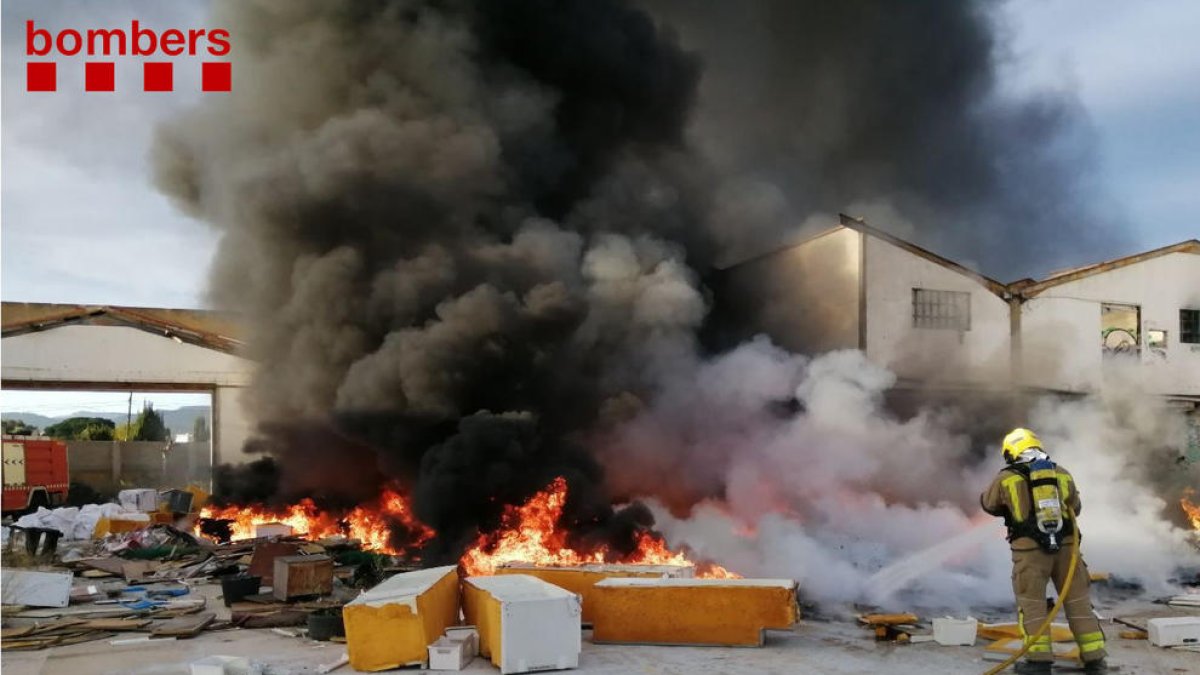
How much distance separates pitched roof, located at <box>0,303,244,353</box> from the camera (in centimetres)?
2544

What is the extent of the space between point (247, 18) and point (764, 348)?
40.7ft

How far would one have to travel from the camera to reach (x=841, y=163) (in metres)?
24.7

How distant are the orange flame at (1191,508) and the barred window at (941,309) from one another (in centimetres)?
547

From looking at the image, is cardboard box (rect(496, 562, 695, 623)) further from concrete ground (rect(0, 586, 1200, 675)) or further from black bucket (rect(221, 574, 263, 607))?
black bucket (rect(221, 574, 263, 607))

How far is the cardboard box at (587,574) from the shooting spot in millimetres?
9953

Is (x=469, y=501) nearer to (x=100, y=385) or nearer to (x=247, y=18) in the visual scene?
(x=247, y=18)

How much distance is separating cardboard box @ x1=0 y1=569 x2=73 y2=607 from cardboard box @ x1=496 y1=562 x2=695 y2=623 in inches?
208

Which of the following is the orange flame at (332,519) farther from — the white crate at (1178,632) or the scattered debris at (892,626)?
the white crate at (1178,632)

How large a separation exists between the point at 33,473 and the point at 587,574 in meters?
19.7

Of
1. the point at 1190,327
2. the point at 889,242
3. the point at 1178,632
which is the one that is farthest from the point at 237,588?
the point at 1190,327

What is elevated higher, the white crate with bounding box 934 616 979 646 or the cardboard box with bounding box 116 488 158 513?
the white crate with bounding box 934 616 979 646

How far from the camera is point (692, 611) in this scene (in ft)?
29.9

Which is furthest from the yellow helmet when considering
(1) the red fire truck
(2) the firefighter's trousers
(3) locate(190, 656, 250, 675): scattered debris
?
(1) the red fire truck

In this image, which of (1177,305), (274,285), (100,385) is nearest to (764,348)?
(274,285)
